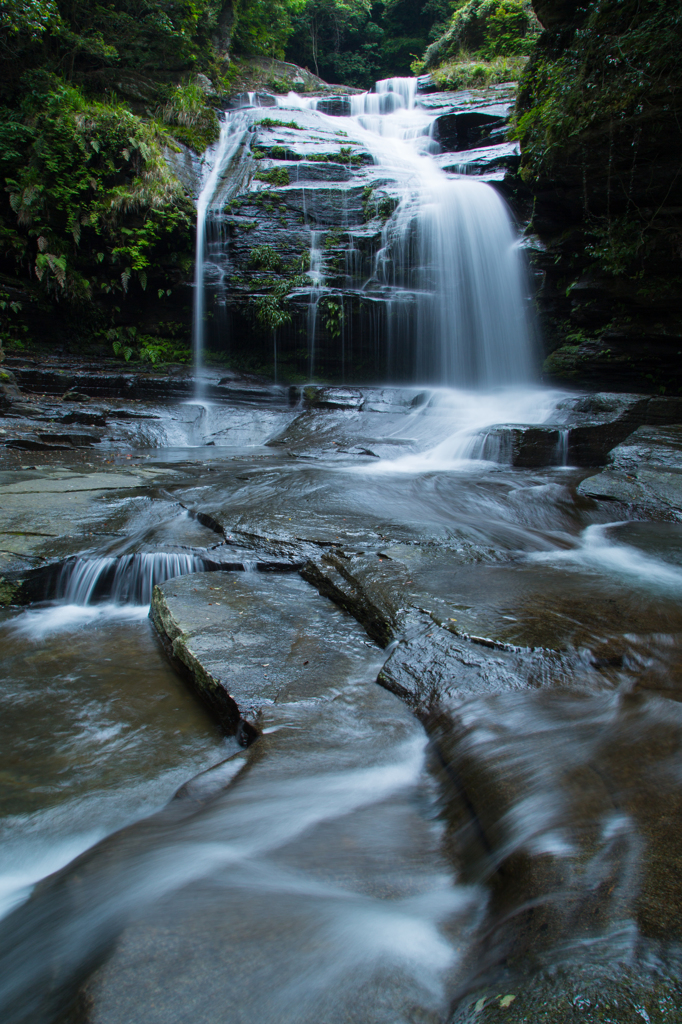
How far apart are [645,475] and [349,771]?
5.30 m

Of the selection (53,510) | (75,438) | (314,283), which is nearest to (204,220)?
(314,283)

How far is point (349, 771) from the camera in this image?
2.23 m

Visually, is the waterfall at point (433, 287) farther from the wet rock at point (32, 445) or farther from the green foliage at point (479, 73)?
the green foliage at point (479, 73)

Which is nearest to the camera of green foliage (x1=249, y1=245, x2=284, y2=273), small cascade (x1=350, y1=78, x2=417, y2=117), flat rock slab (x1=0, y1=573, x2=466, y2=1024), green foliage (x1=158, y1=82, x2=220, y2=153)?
flat rock slab (x1=0, y1=573, x2=466, y2=1024)

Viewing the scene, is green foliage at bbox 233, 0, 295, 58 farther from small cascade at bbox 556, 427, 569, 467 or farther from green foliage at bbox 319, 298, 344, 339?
small cascade at bbox 556, 427, 569, 467

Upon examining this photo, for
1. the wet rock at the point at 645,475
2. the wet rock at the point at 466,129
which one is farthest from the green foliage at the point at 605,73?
the wet rock at the point at 466,129

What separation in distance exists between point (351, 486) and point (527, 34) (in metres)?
22.7

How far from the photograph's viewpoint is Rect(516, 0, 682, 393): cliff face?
23.6ft

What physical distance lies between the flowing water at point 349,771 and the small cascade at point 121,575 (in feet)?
0.08

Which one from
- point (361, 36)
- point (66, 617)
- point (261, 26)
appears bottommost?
point (66, 617)

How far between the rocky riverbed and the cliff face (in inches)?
183

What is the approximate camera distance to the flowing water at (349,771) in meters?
1.25

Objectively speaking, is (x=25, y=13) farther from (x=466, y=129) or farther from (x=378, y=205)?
(x=466, y=129)

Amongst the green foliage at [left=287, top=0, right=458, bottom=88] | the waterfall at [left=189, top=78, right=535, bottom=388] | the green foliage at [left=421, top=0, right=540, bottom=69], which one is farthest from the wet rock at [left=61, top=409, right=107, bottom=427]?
the green foliage at [left=287, top=0, right=458, bottom=88]
